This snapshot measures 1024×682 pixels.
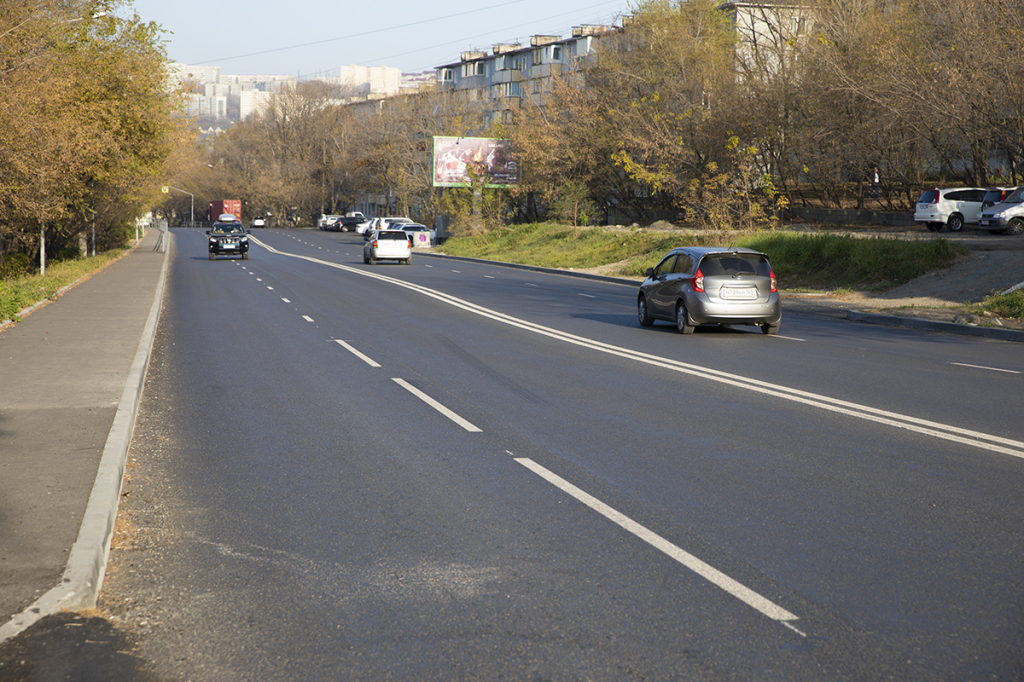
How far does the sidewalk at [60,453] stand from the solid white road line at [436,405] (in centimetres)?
294

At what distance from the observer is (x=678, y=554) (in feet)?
17.6

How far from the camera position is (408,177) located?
3216 inches

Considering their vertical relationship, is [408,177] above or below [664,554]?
above

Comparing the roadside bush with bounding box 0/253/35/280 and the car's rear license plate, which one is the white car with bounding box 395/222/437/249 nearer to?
the roadside bush with bounding box 0/253/35/280

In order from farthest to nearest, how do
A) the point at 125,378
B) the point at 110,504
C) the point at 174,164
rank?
1. the point at 174,164
2. the point at 125,378
3. the point at 110,504

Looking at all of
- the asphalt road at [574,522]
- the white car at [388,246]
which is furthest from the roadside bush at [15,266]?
the asphalt road at [574,522]

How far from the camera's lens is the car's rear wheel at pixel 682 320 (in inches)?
697

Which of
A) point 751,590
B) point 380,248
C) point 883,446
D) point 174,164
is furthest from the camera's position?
A: point 174,164

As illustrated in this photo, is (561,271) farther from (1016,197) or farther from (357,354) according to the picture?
(357,354)

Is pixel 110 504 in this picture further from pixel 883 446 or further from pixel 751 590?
pixel 883 446

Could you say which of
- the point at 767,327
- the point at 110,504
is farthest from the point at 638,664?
the point at 767,327

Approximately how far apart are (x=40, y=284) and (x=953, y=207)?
109 feet

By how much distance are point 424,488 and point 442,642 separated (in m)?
2.65

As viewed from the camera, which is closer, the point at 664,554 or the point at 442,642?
the point at 442,642
